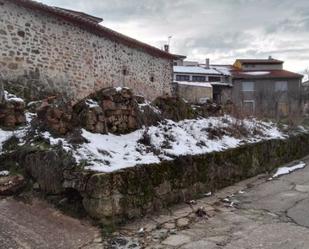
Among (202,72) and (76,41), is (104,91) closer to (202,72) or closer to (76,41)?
(76,41)

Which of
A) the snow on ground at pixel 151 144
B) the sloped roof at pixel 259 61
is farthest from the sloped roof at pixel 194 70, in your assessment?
the snow on ground at pixel 151 144

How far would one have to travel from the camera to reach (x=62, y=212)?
20.4 feet

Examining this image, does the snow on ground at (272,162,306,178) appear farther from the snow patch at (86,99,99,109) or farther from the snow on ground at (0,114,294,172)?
the snow patch at (86,99,99,109)

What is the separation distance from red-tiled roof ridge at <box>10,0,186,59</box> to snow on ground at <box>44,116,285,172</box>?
6.20 metres

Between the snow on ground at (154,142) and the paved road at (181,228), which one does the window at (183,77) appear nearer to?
the snow on ground at (154,142)

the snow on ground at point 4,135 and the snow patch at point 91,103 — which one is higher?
the snow patch at point 91,103

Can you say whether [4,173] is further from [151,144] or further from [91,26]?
[91,26]

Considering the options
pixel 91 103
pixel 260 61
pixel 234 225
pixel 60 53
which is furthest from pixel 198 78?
pixel 234 225

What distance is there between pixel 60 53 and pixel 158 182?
327 inches

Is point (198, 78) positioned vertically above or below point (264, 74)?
below

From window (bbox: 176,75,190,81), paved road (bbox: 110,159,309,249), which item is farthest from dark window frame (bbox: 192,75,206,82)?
paved road (bbox: 110,159,309,249)

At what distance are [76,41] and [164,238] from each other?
34.4ft

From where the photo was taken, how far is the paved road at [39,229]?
5.30 m

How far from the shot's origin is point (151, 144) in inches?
312
